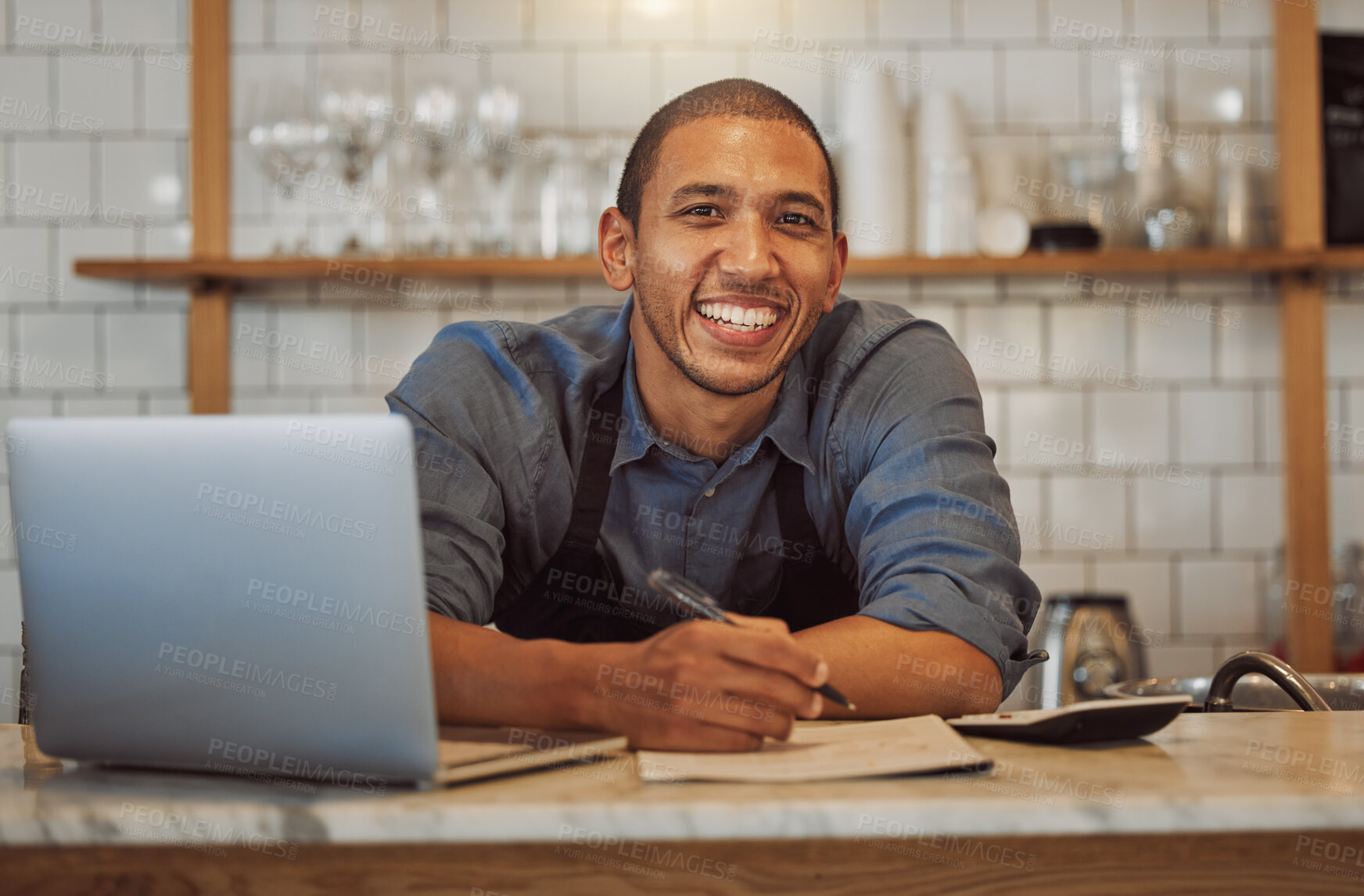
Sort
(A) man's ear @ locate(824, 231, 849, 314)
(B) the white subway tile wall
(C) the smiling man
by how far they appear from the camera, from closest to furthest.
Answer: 1. (C) the smiling man
2. (A) man's ear @ locate(824, 231, 849, 314)
3. (B) the white subway tile wall

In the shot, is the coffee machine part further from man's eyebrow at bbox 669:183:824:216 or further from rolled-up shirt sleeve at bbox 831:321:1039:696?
man's eyebrow at bbox 669:183:824:216

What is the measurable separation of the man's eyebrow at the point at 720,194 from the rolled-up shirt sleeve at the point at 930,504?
18cm

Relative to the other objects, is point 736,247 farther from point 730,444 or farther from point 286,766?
point 286,766

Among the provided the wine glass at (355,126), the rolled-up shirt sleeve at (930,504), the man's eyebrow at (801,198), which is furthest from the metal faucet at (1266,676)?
the wine glass at (355,126)

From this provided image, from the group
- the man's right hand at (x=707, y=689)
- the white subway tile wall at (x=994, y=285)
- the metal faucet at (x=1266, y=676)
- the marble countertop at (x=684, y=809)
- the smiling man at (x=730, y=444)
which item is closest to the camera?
the marble countertop at (x=684, y=809)

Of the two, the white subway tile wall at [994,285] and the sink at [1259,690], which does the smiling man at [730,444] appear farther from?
the white subway tile wall at [994,285]

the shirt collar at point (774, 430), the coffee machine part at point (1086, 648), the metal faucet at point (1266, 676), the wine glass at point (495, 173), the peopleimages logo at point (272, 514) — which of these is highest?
the wine glass at point (495, 173)

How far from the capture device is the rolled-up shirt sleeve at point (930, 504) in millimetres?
1023

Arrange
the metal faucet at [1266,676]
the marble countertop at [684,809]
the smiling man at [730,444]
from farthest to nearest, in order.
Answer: the smiling man at [730,444], the metal faucet at [1266,676], the marble countertop at [684,809]

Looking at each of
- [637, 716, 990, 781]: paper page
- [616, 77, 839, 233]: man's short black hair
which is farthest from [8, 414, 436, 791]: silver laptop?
[616, 77, 839, 233]: man's short black hair

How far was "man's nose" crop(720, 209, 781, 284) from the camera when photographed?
1257 mm

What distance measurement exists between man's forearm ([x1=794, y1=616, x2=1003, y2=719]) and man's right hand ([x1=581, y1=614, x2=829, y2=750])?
168 millimetres

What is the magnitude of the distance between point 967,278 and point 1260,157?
633 mm

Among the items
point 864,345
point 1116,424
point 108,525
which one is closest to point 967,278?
point 1116,424
